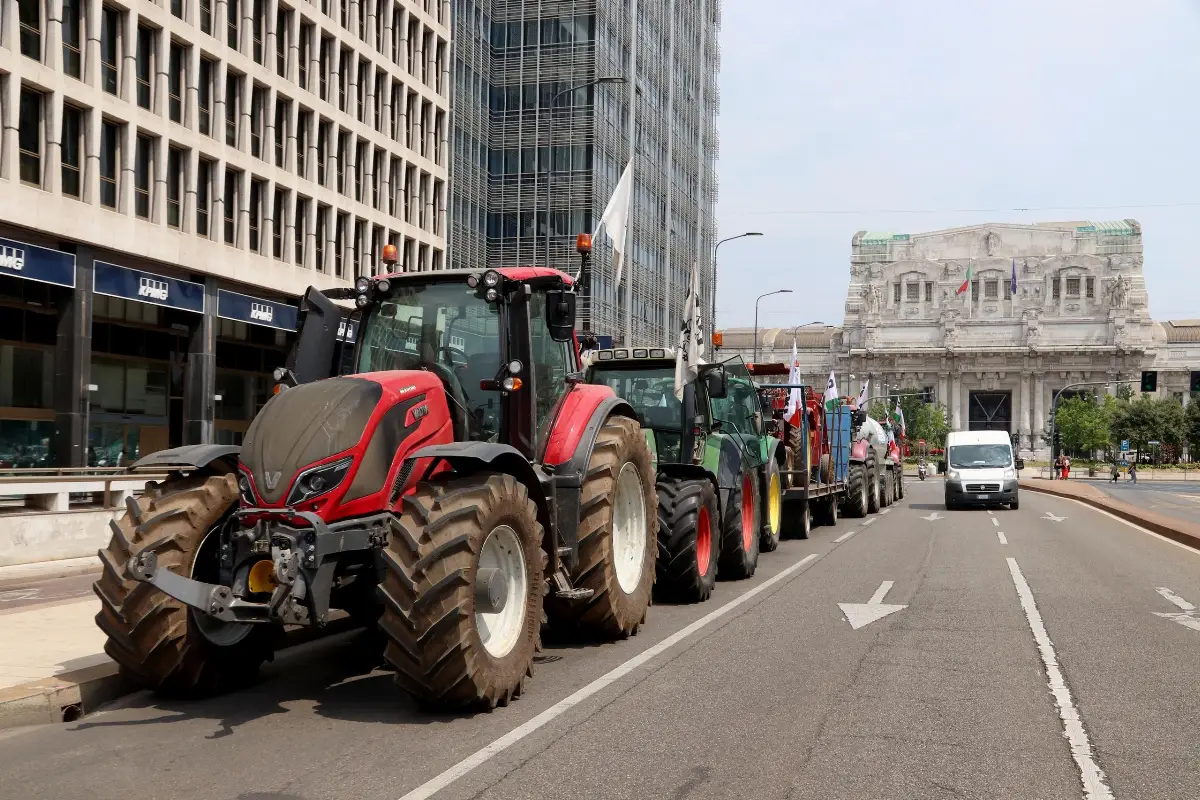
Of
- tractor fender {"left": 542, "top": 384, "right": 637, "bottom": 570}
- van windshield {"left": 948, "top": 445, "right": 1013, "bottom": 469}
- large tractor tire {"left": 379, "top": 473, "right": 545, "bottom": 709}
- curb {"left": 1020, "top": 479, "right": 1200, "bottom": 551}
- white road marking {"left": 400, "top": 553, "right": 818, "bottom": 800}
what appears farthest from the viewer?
van windshield {"left": 948, "top": 445, "right": 1013, "bottom": 469}

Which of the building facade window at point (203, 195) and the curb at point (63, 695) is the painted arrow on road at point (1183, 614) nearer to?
the curb at point (63, 695)

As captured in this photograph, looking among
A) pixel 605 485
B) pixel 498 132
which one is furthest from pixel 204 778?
pixel 498 132

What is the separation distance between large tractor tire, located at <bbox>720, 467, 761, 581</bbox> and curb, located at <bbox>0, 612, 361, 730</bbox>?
7703 mm

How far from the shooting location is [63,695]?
702 centimetres

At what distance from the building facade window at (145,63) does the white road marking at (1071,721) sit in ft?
82.4

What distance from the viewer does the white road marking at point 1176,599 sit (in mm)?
12152

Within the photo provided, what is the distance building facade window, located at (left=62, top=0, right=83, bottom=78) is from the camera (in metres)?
26.1

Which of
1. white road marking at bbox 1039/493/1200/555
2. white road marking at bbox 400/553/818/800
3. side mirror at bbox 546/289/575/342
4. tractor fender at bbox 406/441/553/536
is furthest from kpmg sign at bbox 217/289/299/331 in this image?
tractor fender at bbox 406/441/553/536

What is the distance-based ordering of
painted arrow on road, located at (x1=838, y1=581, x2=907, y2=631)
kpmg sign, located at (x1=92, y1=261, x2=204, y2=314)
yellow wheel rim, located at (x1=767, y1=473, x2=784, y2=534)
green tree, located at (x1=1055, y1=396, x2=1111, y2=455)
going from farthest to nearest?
green tree, located at (x1=1055, y1=396, x2=1111, y2=455) < kpmg sign, located at (x1=92, y1=261, x2=204, y2=314) < yellow wheel rim, located at (x1=767, y1=473, x2=784, y2=534) < painted arrow on road, located at (x1=838, y1=581, x2=907, y2=631)

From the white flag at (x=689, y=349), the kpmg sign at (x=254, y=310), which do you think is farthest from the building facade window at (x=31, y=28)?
the white flag at (x=689, y=349)

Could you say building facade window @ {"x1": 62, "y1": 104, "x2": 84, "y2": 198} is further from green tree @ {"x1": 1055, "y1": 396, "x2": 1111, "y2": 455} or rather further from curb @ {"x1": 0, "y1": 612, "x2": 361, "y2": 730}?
green tree @ {"x1": 1055, "y1": 396, "x2": 1111, "y2": 455}

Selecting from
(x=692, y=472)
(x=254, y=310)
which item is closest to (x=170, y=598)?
(x=692, y=472)

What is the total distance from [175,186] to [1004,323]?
424ft

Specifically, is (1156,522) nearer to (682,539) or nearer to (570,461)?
(682,539)
